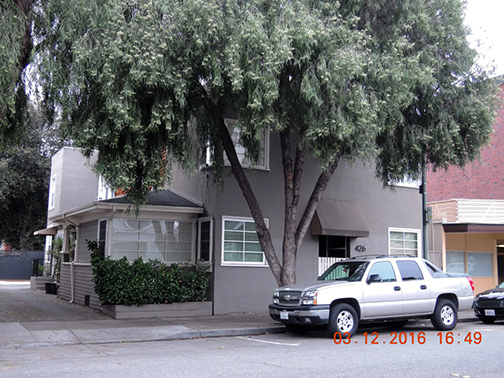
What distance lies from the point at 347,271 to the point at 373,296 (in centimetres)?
97

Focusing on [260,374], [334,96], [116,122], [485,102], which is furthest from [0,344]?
[485,102]

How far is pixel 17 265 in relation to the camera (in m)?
38.0

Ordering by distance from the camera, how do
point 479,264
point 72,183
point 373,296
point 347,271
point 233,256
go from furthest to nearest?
1. point 72,183
2. point 479,264
3. point 233,256
4. point 347,271
5. point 373,296

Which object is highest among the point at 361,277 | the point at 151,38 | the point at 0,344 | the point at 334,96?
the point at 151,38

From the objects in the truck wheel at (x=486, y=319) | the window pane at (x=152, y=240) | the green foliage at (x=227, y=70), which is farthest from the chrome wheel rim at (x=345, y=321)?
the window pane at (x=152, y=240)

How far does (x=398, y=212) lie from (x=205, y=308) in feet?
28.6

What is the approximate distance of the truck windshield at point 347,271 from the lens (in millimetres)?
12180

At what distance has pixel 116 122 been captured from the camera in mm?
10805

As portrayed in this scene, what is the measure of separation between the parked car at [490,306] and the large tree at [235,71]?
182 inches

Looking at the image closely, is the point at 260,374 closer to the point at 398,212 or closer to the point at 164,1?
the point at 164,1

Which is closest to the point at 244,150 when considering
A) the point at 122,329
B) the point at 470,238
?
the point at 122,329

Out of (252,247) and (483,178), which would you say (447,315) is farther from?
(483,178)

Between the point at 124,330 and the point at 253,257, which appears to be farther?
the point at 253,257

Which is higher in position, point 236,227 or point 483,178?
point 483,178
